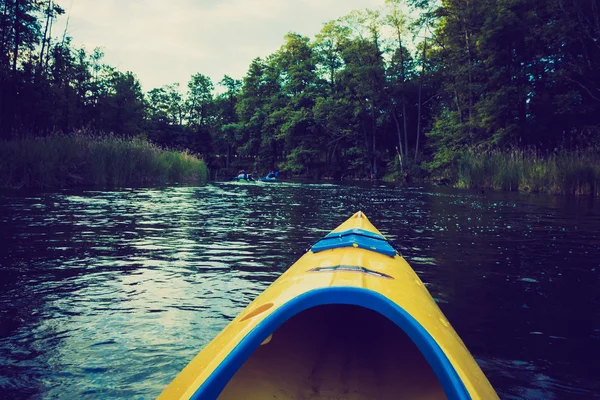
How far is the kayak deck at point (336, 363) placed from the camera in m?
1.72

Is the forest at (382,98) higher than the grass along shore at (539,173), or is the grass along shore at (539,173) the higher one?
the forest at (382,98)

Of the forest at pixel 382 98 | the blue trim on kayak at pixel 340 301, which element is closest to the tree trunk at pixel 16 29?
the forest at pixel 382 98

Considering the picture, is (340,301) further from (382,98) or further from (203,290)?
(382,98)

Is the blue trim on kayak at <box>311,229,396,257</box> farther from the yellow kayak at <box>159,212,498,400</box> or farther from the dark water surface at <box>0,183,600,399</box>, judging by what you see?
the dark water surface at <box>0,183,600,399</box>

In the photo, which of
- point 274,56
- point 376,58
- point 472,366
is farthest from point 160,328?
point 274,56

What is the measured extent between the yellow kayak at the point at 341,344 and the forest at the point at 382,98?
1276 cm

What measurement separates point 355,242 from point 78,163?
1299cm

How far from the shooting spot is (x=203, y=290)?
3396 millimetres

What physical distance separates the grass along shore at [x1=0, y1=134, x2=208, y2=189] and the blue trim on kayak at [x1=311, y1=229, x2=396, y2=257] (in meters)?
11.4

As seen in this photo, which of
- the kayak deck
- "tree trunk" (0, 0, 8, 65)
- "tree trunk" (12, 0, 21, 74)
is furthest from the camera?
"tree trunk" (12, 0, 21, 74)

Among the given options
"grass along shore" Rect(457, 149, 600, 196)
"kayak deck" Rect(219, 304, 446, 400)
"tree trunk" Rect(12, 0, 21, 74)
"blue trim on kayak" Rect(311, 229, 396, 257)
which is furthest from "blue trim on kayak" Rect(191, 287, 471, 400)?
"tree trunk" Rect(12, 0, 21, 74)

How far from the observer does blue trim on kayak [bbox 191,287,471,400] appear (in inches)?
42.4

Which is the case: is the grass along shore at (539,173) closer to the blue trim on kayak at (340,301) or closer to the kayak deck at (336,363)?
the kayak deck at (336,363)

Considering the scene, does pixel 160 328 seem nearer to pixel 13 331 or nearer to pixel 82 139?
pixel 13 331
